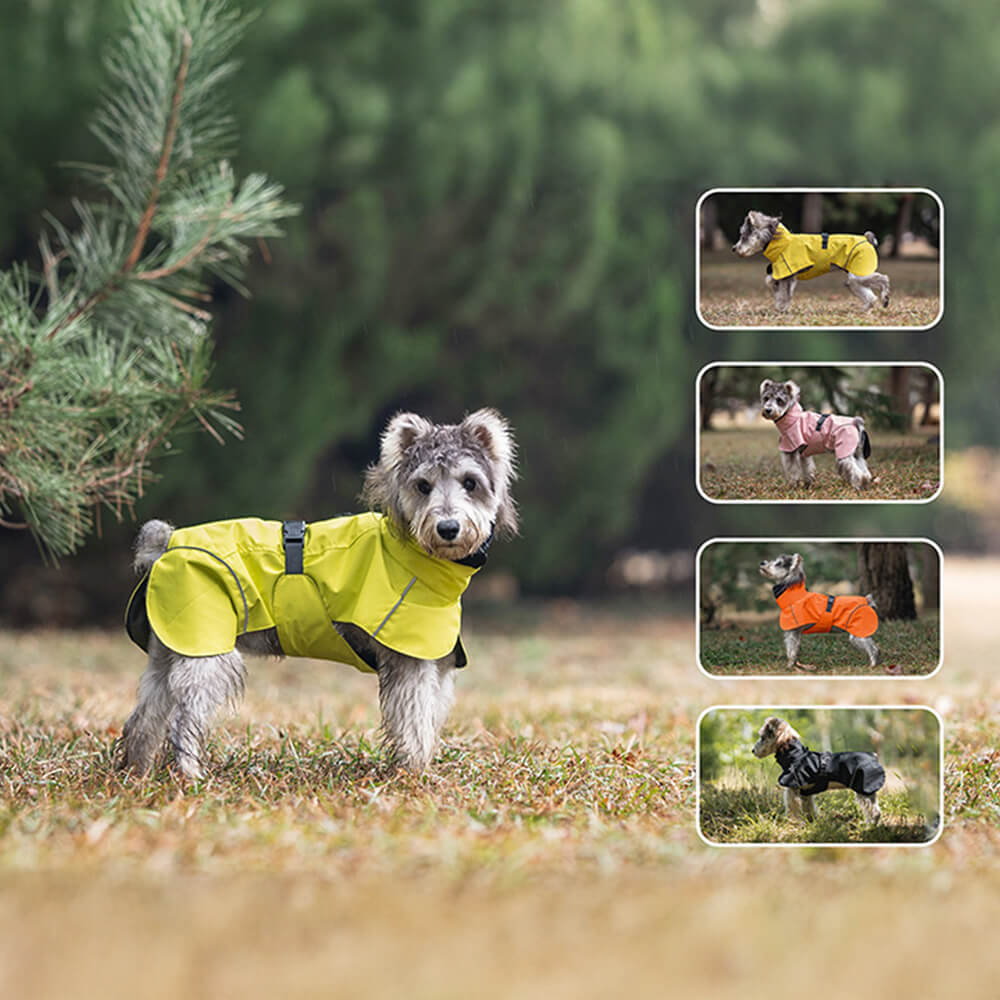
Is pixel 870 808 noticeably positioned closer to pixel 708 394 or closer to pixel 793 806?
pixel 793 806

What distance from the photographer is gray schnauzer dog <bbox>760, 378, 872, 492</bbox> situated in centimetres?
344

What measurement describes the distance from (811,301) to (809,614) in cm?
86

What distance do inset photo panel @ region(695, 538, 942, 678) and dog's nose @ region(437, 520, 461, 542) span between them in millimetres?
684

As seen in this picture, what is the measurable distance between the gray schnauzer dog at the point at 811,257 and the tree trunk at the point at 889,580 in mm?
676

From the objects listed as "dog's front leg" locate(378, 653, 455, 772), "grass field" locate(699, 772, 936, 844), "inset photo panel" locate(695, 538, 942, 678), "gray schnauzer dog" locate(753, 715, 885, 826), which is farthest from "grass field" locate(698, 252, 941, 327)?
"dog's front leg" locate(378, 653, 455, 772)

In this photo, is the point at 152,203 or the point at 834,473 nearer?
the point at 834,473

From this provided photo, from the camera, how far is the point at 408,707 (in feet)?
12.6

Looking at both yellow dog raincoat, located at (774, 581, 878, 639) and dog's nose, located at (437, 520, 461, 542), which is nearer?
yellow dog raincoat, located at (774, 581, 878, 639)

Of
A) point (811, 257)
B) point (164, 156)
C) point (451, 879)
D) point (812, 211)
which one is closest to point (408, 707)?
point (451, 879)

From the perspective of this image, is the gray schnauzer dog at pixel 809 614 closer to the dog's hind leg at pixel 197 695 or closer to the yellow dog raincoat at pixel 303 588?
the yellow dog raincoat at pixel 303 588

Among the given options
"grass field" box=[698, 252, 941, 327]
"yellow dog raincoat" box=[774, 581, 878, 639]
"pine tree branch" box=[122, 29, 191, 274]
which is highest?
"pine tree branch" box=[122, 29, 191, 274]

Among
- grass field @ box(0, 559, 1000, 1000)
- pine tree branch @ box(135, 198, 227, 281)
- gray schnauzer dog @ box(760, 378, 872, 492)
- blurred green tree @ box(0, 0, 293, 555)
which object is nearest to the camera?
grass field @ box(0, 559, 1000, 1000)

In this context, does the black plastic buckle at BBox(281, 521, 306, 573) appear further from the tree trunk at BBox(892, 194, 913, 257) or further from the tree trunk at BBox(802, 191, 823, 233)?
the tree trunk at BBox(892, 194, 913, 257)

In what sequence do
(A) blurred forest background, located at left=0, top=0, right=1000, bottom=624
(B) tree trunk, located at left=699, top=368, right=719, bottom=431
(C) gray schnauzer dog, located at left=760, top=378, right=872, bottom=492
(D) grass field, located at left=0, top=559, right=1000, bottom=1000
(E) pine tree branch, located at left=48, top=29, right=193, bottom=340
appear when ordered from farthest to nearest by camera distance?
(A) blurred forest background, located at left=0, top=0, right=1000, bottom=624 → (E) pine tree branch, located at left=48, top=29, right=193, bottom=340 → (B) tree trunk, located at left=699, top=368, right=719, bottom=431 → (C) gray schnauzer dog, located at left=760, top=378, right=872, bottom=492 → (D) grass field, located at left=0, top=559, right=1000, bottom=1000
